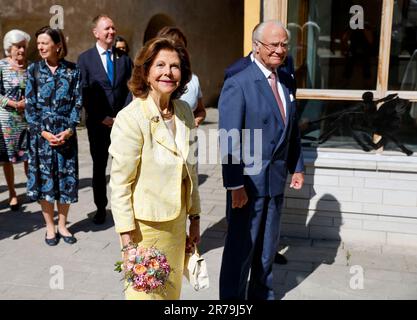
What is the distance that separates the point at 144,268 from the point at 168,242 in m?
0.28

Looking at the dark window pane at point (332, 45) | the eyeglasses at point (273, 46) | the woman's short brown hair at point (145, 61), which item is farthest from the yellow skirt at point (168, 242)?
the dark window pane at point (332, 45)

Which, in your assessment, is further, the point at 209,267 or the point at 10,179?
the point at 10,179

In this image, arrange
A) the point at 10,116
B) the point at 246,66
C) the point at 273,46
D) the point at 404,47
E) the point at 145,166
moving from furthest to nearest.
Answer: the point at 10,116 < the point at 404,47 < the point at 246,66 < the point at 273,46 < the point at 145,166

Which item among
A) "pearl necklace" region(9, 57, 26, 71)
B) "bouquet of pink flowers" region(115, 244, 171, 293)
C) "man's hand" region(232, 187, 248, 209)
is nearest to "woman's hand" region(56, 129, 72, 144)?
"pearl necklace" region(9, 57, 26, 71)

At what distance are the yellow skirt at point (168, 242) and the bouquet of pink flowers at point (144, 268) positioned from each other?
0.11 metres

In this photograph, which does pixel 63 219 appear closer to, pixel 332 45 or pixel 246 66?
pixel 246 66

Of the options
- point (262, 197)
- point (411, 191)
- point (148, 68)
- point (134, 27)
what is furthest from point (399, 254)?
point (134, 27)

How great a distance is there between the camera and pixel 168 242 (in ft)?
9.39

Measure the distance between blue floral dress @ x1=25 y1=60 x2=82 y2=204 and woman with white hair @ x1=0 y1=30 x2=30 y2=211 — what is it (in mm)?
844

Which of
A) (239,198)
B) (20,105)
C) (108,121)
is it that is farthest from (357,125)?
(20,105)

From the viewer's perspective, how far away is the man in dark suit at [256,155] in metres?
3.40

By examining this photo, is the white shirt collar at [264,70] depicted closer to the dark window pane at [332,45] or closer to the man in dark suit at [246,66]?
the man in dark suit at [246,66]
